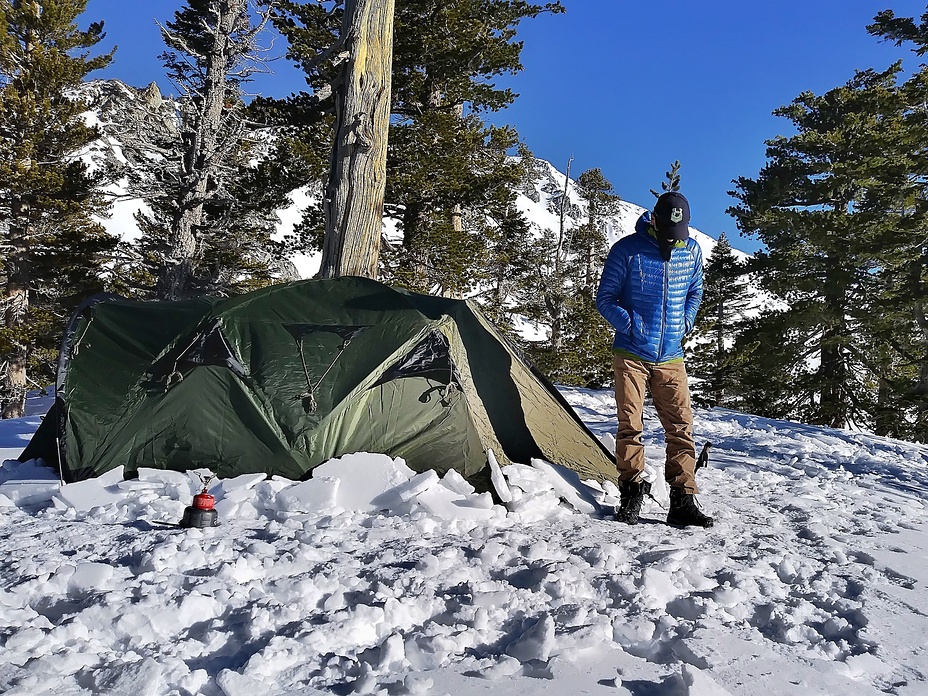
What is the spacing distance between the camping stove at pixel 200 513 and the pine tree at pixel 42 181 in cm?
1449

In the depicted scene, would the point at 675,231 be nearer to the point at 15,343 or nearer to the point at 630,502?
the point at 630,502

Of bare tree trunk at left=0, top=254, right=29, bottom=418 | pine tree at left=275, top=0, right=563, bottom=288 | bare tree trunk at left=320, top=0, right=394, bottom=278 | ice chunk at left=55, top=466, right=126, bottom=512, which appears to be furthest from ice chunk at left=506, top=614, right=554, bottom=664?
bare tree trunk at left=0, top=254, right=29, bottom=418

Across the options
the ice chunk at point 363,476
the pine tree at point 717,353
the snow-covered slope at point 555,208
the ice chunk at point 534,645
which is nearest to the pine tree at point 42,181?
the snow-covered slope at point 555,208

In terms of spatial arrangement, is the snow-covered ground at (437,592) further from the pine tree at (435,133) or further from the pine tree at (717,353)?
the pine tree at (717,353)

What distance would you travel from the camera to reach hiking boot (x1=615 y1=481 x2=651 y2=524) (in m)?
3.46

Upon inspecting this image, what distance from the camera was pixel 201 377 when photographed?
12.4 ft

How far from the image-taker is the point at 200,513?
291 cm

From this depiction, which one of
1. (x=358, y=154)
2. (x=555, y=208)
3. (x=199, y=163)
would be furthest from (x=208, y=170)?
(x=555, y=208)

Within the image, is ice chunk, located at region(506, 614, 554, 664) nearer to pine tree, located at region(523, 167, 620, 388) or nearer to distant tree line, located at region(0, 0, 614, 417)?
distant tree line, located at region(0, 0, 614, 417)

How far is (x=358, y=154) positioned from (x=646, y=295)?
133 inches

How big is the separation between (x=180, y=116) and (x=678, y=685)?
16.9 metres

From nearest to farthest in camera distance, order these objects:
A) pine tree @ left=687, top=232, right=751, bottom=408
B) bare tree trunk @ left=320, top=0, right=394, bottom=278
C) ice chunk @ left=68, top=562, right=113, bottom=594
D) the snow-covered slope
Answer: ice chunk @ left=68, top=562, right=113, bottom=594, bare tree trunk @ left=320, top=0, right=394, bottom=278, pine tree @ left=687, top=232, right=751, bottom=408, the snow-covered slope

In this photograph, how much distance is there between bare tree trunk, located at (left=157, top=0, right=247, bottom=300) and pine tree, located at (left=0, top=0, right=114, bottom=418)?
3.47 metres

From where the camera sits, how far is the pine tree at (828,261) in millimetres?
15344
